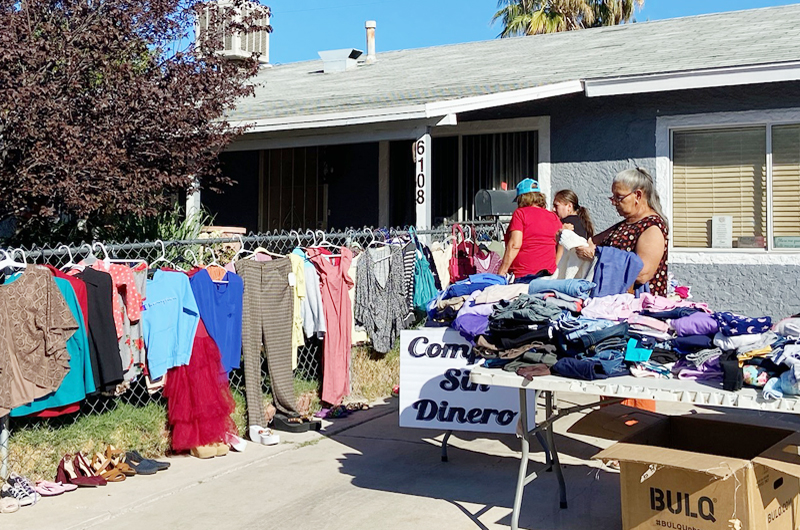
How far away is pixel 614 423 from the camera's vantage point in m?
4.98

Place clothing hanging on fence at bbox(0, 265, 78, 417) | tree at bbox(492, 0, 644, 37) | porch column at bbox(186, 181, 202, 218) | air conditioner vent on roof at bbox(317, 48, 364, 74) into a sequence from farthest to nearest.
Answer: tree at bbox(492, 0, 644, 37) < air conditioner vent on roof at bbox(317, 48, 364, 74) < porch column at bbox(186, 181, 202, 218) < clothing hanging on fence at bbox(0, 265, 78, 417)

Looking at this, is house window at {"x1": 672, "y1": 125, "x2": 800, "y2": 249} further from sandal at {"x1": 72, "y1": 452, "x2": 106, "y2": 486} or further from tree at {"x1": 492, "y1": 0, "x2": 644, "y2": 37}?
tree at {"x1": 492, "y1": 0, "x2": 644, "y2": 37}

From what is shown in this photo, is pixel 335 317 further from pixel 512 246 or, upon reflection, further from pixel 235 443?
pixel 512 246

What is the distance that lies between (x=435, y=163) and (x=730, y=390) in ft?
27.3

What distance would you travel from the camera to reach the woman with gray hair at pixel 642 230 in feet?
17.8

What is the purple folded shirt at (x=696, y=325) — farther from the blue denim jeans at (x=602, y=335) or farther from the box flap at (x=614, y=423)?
the box flap at (x=614, y=423)

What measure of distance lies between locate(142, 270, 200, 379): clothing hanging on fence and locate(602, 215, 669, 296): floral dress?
9.49ft

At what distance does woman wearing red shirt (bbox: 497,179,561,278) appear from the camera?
7.11 metres

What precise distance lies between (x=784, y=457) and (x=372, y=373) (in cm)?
483

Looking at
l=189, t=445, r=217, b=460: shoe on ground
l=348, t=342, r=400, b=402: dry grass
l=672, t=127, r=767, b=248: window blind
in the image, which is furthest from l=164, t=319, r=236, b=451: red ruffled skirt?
l=672, t=127, r=767, b=248: window blind

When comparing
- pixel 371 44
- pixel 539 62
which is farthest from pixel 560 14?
pixel 539 62

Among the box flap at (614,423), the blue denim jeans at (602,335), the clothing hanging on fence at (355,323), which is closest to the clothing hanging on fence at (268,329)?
the clothing hanging on fence at (355,323)

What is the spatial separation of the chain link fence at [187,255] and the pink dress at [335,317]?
16cm

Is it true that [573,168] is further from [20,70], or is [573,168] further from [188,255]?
[20,70]
